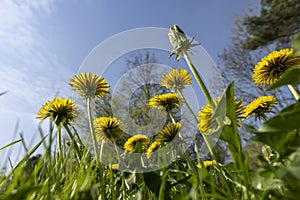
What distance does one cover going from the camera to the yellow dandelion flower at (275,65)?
2.38 feet

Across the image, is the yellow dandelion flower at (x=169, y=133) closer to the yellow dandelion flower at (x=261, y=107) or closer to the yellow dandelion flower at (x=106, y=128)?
the yellow dandelion flower at (x=106, y=128)

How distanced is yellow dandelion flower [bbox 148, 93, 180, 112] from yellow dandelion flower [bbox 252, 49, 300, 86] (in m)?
0.34

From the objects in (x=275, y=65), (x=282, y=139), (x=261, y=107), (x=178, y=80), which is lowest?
(x=282, y=139)

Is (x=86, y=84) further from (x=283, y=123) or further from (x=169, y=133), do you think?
(x=283, y=123)

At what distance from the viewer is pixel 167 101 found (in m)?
1.05

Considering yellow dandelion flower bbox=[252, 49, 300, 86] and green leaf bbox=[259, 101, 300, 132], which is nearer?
green leaf bbox=[259, 101, 300, 132]

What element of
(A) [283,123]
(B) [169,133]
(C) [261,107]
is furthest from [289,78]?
(B) [169,133]

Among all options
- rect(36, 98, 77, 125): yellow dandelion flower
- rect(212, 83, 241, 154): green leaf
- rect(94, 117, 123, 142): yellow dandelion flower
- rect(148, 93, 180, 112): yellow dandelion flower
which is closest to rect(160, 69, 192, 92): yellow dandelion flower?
rect(148, 93, 180, 112): yellow dandelion flower

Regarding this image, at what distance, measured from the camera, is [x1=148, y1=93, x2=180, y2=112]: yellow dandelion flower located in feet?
3.42

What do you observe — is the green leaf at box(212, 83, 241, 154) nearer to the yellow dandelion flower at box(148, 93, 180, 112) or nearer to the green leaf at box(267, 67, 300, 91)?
the green leaf at box(267, 67, 300, 91)

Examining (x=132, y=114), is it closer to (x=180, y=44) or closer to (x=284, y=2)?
(x=180, y=44)

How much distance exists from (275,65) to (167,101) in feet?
1.43

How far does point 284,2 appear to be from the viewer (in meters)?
6.76

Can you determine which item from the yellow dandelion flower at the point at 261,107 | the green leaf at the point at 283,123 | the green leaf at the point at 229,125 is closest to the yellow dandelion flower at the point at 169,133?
the yellow dandelion flower at the point at 261,107
